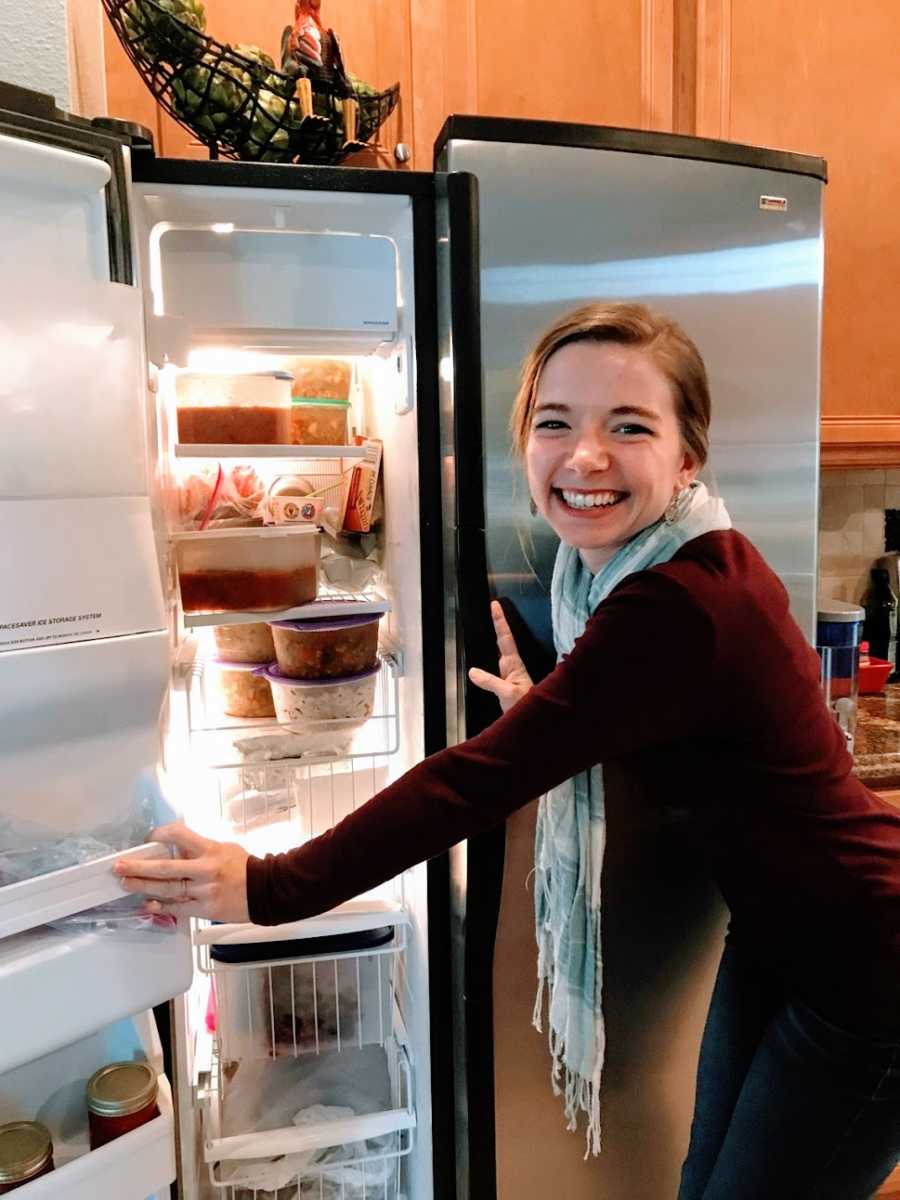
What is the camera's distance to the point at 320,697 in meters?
1.25

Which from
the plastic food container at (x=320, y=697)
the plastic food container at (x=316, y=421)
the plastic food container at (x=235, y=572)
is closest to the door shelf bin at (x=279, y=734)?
the plastic food container at (x=320, y=697)

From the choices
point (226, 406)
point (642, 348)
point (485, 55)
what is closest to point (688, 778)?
point (642, 348)

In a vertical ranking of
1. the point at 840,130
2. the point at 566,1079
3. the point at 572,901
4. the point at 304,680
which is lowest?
the point at 566,1079

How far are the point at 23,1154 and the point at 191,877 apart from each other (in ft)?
1.10

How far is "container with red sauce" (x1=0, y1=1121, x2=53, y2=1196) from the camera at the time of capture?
2.80 ft

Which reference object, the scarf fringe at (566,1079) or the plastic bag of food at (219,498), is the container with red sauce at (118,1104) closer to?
the scarf fringe at (566,1079)

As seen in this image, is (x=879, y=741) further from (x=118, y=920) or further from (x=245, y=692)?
(x=118, y=920)

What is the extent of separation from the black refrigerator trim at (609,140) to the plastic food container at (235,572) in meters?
0.53

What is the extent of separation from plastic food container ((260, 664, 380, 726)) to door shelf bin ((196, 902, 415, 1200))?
11.1 inches

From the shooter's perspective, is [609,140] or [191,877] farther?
[609,140]

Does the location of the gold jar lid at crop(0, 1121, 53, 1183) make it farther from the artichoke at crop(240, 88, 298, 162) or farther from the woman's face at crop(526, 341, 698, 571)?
the artichoke at crop(240, 88, 298, 162)

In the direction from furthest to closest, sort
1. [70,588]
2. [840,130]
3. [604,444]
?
[840,130], [604,444], [70,588]

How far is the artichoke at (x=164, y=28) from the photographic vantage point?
1050 millimetres

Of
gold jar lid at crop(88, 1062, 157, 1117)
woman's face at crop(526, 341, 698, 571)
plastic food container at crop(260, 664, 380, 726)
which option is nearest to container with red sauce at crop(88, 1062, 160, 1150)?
gold jar lid at crop(88, 1062, 157, 1117)
